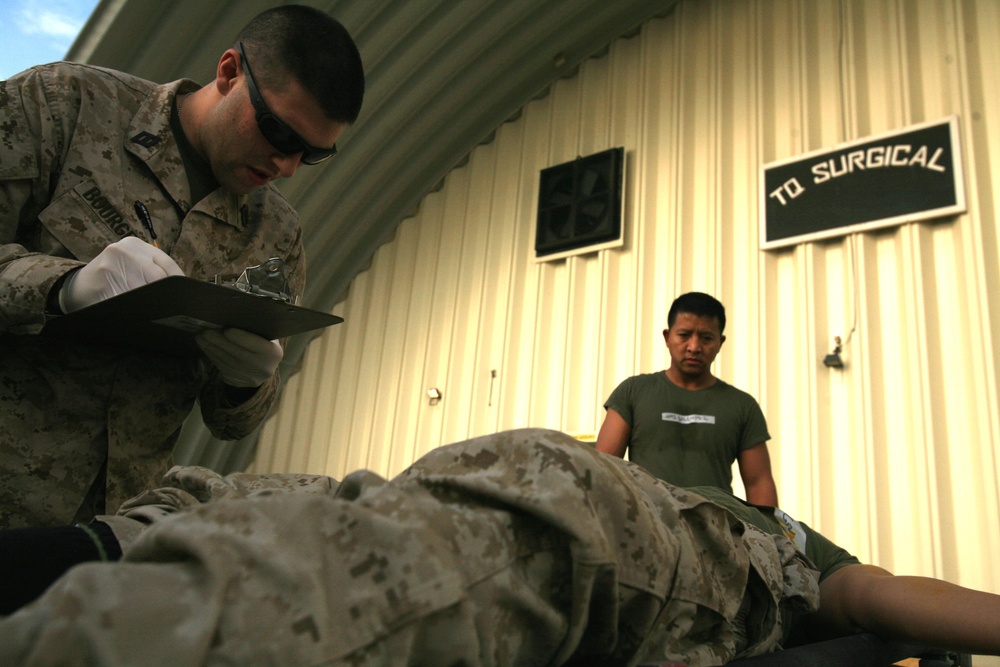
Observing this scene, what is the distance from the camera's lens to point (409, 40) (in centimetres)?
436

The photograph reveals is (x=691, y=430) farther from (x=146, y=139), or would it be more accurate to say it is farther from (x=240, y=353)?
(x=146, y=139)

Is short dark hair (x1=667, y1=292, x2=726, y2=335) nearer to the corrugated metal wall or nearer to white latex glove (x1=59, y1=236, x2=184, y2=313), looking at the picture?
the corrugated metal wall

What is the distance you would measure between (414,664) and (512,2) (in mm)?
4384

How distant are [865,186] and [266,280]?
309 cm

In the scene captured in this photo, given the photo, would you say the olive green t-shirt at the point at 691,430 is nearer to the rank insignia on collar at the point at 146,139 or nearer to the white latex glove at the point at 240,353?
the white latex glove at the point at 240,353

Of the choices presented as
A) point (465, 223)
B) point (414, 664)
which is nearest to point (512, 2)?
point (465, 223)

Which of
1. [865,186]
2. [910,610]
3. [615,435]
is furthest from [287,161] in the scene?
[865,186]

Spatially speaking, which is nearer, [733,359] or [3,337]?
[3,337]

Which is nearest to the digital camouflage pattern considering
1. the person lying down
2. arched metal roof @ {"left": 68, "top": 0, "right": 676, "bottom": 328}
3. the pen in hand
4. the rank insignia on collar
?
the person lying down

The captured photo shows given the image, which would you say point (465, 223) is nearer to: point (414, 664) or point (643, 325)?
point (643, 325)

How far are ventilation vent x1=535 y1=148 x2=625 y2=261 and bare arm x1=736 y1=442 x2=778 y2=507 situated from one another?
1867 millimetres

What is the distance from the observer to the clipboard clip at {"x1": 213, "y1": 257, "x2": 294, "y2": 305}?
1204 millimetres

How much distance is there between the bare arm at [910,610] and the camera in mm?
1109

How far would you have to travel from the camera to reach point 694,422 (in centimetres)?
254
